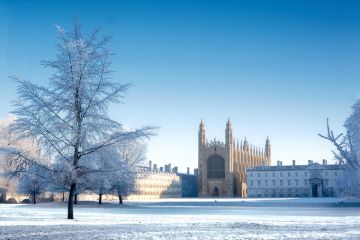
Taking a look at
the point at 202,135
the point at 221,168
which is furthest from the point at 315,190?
the point at 202,135

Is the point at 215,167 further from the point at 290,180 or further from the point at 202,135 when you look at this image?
the point at 290,180

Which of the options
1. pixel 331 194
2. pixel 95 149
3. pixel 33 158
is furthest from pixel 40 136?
pixel 331 194

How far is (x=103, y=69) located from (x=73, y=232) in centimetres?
960

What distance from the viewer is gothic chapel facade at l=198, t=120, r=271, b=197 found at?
112 meters

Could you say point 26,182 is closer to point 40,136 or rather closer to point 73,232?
point 40,136

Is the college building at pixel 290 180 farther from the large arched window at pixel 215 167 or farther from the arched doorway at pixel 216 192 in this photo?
the arched doorway at pixel 216 192

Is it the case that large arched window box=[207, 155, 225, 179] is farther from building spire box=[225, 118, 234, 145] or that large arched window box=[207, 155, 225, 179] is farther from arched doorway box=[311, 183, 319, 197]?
arched doorway box=[311, 183, 319, 197]

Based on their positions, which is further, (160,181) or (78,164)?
(160,181)

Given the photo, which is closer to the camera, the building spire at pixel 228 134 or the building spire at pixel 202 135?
the building spire at pixel 228 134

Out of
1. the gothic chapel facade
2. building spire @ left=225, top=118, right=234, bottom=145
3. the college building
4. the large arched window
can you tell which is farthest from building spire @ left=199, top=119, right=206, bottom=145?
the college building

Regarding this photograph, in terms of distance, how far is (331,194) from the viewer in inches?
3964

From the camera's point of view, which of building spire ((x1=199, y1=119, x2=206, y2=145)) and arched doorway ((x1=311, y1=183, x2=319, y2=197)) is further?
building spire ((x1=199, y1=119, x2=206, y2=145))

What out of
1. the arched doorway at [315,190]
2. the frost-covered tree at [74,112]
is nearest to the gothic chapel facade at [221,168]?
the arched doorway at [315,190]

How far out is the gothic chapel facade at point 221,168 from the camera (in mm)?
112312
